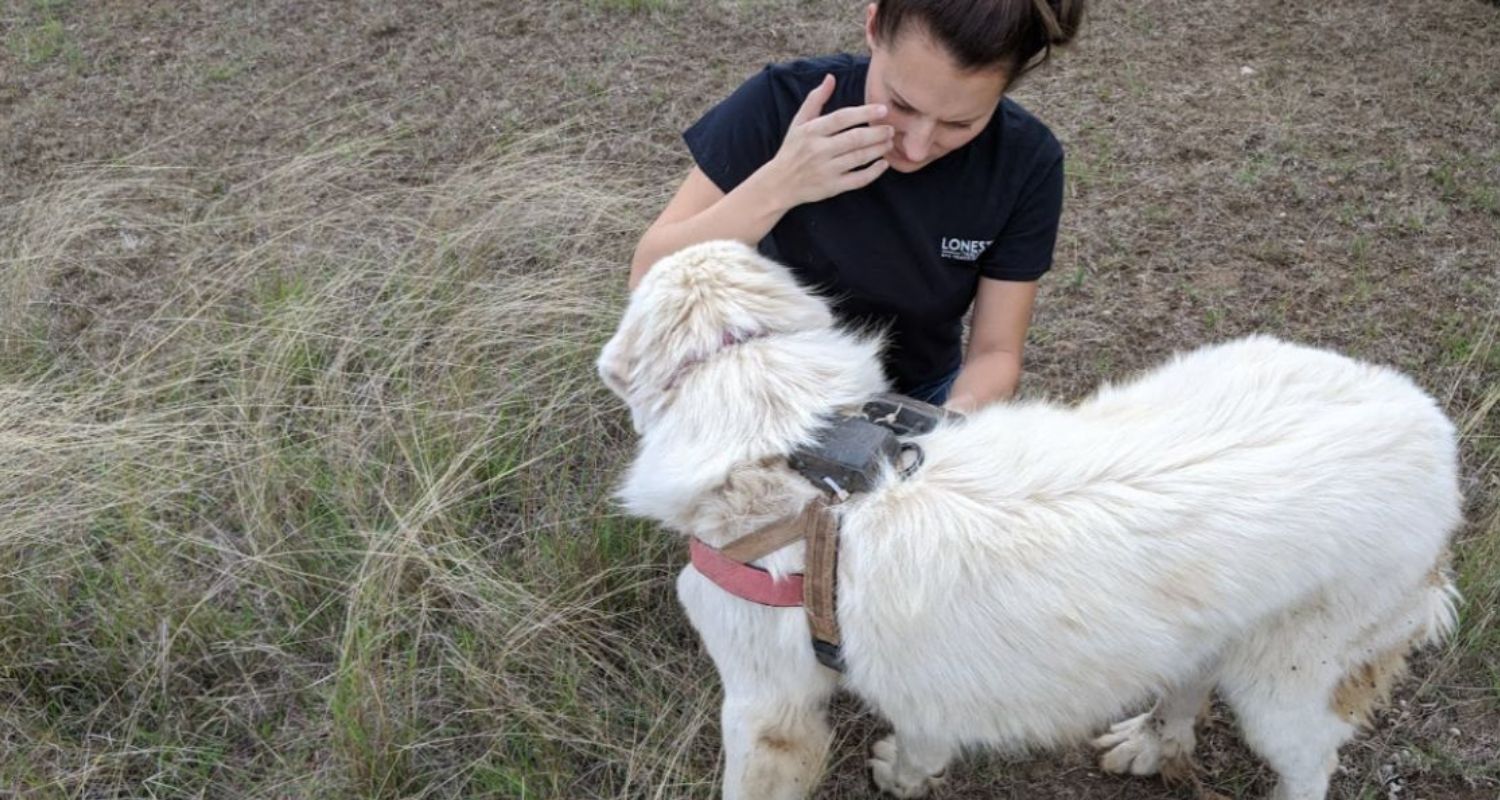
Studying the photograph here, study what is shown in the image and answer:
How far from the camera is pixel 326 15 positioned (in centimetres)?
622

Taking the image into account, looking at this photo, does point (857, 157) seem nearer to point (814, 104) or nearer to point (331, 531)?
point (814, 104)

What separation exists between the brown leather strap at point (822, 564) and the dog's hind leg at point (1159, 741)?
1.10 meters

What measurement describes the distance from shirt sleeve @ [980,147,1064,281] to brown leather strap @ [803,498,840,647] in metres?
1.00

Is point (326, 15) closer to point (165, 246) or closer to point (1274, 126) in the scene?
point (165, 246)

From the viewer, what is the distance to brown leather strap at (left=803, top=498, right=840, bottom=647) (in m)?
1.88

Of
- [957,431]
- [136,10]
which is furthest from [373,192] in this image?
[957,431]

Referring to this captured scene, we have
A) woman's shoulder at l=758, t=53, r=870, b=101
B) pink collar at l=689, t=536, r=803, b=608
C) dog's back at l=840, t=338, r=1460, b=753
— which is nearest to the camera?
dog's back at l=840, t=338, r=1460, b=753

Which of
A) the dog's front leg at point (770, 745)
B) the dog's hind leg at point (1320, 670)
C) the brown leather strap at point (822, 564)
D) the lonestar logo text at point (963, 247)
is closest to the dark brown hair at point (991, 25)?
the lonestar logo text at point (963, 247)

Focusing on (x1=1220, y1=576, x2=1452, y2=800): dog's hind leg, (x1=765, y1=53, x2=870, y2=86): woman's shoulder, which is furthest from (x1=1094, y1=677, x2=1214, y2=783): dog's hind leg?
(x1=765, y1=53, x2=870, y2=86): woman's shoulder

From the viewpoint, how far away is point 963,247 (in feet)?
8.42

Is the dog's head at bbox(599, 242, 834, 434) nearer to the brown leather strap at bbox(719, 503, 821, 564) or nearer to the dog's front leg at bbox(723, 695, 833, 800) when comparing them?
the brown leather strap at bbox(719, 503, 821, 564)

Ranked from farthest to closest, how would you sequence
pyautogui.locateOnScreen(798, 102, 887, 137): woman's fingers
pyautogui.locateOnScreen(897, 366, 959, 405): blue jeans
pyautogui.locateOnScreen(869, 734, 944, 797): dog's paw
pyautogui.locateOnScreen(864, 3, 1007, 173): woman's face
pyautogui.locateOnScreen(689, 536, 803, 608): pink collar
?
pyautogui.locateOnScreen(897, 366, 959, 405): blue jeans
pyautogui.locateOnScreen(869, 734, 944, 797): dog's paw
pyautogui.locateOnScreen(798, 102, 887, 137): woman's fingers
pyautogui.locateOnScreen(864, 3, 1007, 173): woman's face
pyautogui.locateOnScreen(689, 536, 803, 608): pink collar

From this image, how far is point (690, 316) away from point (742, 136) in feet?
2.27

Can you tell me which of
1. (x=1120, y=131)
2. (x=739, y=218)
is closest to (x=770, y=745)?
(x=739, y=218)
